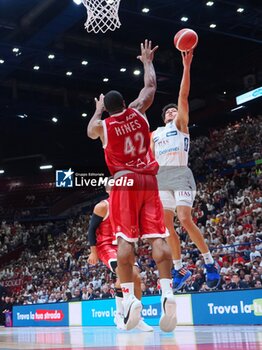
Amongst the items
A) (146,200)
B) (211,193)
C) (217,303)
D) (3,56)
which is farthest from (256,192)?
(146,200)

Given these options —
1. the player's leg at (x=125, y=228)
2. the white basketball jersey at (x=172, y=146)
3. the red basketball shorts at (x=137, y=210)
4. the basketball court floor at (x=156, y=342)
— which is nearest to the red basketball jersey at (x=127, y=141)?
the red basketball shorts at (x=137, y=210)

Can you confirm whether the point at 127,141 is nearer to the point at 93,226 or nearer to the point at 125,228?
the point at 125,228

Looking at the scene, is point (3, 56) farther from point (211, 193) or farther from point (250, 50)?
point (250, 50)

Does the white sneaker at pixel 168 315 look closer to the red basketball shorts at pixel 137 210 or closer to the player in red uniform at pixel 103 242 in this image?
the red basketball shorts at pixel 137 210

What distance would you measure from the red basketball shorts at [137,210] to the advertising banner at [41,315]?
10.3 meters

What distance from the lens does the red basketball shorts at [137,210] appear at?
4668 mm

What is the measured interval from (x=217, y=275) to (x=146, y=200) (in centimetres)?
296

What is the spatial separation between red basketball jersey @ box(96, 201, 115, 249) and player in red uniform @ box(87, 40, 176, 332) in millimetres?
2392

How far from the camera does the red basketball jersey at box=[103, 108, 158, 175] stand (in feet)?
15.8

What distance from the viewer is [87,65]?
21.4m

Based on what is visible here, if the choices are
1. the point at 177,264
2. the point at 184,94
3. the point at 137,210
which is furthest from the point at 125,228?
→ the point at 177,264

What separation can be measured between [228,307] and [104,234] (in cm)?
333

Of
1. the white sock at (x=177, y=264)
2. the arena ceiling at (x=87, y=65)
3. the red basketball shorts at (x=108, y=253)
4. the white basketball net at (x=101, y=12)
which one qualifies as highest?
the arena ceiling at (x=87, y=65)

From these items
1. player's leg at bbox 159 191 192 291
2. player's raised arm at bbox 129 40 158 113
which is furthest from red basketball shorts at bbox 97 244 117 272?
player's raised arm at bbox 129 40 158 113
